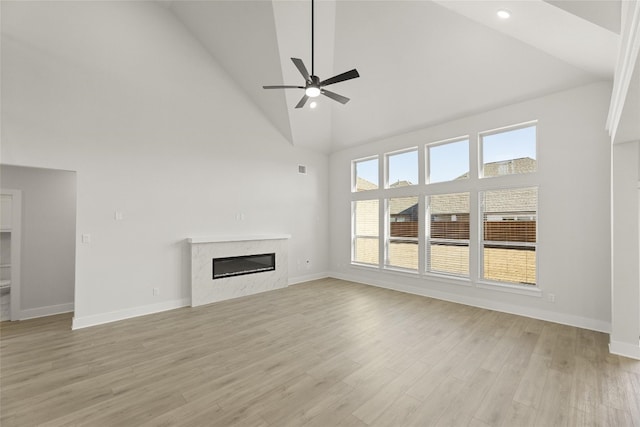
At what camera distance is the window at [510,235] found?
14.7 feet

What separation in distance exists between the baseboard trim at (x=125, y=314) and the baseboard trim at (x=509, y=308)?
4.16 m

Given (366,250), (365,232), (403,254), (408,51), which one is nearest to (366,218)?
(365,232)

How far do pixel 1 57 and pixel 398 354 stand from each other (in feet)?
20.3

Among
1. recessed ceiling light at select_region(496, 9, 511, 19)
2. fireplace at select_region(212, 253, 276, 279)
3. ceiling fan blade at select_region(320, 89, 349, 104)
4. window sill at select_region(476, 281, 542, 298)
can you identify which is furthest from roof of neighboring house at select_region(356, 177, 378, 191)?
recessed ceiling light at select_region(496, 9, 511, 19)

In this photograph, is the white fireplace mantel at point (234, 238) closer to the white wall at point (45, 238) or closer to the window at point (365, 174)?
the white wall at point (45, 238)

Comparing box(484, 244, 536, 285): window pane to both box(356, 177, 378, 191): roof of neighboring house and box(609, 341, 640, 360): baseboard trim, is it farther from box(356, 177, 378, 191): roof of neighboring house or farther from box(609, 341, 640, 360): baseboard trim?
box(356, 177, 378, 191): roof of neighboring house

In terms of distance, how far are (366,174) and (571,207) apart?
402 centimetres

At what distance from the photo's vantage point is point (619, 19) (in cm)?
223

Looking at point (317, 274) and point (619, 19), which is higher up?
point (619, 19)

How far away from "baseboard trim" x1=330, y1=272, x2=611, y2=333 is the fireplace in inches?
98.1

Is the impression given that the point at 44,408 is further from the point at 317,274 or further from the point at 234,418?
the point at 317,274

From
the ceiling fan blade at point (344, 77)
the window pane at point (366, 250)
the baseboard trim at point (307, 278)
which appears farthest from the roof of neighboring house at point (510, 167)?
the baseboard trim at point (307, 278)

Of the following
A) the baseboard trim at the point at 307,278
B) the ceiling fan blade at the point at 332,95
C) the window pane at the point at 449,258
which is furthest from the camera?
the baseboard trim at the point at 307,278

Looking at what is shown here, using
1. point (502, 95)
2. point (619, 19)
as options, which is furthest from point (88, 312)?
point (502, 95)
